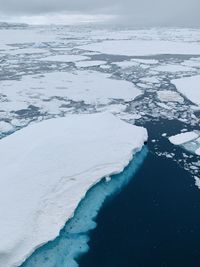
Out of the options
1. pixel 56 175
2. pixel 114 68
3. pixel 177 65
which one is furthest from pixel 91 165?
pixel 177 65

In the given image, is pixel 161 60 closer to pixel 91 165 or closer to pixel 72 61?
pixel 72 61

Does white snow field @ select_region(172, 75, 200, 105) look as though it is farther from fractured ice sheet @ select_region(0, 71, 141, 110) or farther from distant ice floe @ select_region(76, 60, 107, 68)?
distant ice floe @ select_region(76, 60, 107, 68)

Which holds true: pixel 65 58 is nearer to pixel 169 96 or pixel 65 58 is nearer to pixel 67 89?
pixel 67 89

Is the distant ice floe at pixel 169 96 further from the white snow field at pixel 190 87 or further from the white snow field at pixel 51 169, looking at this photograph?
the white snow field at pixel 51 169

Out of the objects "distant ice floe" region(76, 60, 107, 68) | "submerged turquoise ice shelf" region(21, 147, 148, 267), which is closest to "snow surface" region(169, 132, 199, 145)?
"submerged turquoise ice shelf" region(21, 147, 148, 267)

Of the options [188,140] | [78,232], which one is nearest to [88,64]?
[188,140]

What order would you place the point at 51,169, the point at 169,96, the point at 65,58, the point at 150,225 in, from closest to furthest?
the point at 150,225, the point at 51,169, the point at 169,96, the point at 65,58

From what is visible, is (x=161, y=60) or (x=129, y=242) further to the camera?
(x=161, y=60)
